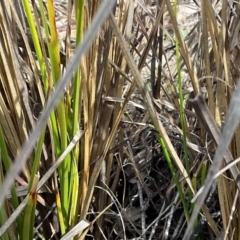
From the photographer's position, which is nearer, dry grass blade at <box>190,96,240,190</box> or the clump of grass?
dry grass blade at <box>190,96,240,190</box>

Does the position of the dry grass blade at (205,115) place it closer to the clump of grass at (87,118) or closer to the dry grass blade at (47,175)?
the clump of grass at (87,118)

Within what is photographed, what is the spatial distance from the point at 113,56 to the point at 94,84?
0.08 m

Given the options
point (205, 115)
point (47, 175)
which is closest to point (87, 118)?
point (47, 175)

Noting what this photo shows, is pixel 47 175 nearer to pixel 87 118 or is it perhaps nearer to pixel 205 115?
pixel 87 118

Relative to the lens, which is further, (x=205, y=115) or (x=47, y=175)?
(x=47, y=175)

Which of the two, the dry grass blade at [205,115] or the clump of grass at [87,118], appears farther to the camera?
the clump of grass at [87,118]

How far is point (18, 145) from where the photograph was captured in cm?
71

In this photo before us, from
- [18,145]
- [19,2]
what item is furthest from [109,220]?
[19,2]

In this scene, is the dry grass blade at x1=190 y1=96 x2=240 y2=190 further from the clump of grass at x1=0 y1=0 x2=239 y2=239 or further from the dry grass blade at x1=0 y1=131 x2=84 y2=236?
the dry grass blade at x1=0 y1=131 x2=84 y2=236

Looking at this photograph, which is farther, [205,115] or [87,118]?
[87,118]

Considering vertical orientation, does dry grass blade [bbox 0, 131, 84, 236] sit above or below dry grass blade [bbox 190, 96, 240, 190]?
below

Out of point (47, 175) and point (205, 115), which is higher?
point (205, 115)

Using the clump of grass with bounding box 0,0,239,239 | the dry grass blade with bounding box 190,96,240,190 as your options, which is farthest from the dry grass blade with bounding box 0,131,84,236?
the dry grass blade with bounding box 190,96,240,190

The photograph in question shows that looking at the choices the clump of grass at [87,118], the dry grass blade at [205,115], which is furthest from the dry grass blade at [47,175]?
the dry grass blade at [205,115]
